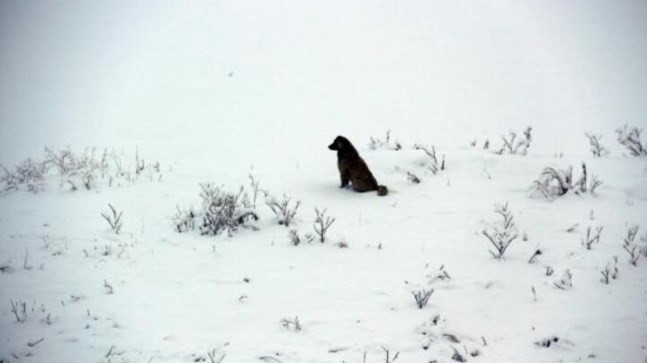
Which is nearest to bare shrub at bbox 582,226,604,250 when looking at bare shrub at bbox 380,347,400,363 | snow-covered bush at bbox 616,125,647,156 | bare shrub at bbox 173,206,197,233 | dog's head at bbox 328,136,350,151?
bare shrub at bbox 380,347,400,363

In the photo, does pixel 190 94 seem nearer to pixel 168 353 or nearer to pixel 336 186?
pixel 336 186

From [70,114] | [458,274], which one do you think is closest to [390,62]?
[70,114]

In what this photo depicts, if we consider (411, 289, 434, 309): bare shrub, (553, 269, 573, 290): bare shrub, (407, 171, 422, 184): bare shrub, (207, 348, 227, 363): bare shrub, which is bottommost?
(207, 348, 227, 363): bare shrub

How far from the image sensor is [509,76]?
20.9m

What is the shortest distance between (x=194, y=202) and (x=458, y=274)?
4.21m

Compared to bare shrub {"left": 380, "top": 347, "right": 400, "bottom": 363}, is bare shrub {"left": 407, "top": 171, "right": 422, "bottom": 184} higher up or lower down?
higher up

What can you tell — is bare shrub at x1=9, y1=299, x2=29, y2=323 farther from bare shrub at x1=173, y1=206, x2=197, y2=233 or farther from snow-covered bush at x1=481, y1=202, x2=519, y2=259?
Answer: snow-covered bush at x1=481, y1=202, x2=519, y2=259

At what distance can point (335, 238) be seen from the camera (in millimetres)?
5965

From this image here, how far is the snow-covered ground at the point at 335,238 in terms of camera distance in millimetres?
3924

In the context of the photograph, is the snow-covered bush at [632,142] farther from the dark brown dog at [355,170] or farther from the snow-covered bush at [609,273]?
the snow-covered bush at [609,273]

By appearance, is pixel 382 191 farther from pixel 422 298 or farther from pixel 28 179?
pixel 28 179

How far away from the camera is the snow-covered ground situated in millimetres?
3924

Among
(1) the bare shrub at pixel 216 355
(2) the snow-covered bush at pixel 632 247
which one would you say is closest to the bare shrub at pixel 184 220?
(1) the bare shrub at pixel 216 355

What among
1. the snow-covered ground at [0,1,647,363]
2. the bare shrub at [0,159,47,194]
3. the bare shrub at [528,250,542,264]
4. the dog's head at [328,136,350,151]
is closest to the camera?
the snow-covered ground at [0,1,647,363]
